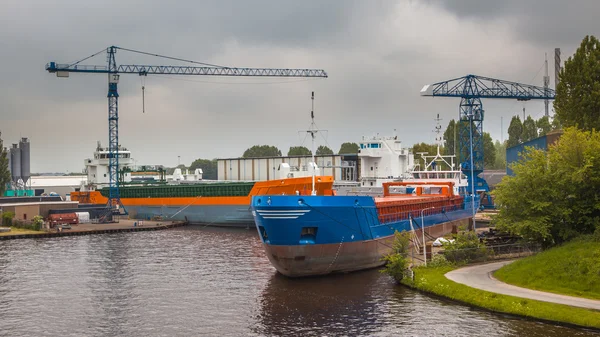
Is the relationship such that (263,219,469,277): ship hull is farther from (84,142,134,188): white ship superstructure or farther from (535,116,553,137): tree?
(535,116,553,137): tree

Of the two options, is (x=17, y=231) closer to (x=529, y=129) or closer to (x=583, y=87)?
(x=583, y=87)

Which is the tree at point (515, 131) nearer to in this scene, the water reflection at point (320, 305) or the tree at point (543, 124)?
the tree at point (543, 124)

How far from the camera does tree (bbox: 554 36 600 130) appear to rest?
2307 inches

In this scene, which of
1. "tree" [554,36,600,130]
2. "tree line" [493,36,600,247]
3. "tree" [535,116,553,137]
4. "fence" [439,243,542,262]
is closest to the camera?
"tree line" [493,36,600,247]

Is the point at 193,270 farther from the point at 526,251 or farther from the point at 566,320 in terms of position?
the point at 566,320

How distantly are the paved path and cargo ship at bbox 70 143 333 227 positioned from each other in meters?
22.7

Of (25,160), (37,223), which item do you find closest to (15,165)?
(25,160)

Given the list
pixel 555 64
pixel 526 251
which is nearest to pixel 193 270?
pixel 526 251

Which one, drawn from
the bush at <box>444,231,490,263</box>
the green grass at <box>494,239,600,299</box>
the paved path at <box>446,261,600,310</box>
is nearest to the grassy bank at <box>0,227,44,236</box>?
the bush at <box>444,231,490,263</box>

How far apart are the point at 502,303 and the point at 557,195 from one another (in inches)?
412

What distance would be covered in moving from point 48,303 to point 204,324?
10.2 meters

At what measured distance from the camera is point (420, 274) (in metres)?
37.4

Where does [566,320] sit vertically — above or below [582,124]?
below

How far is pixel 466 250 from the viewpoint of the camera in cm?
4081
